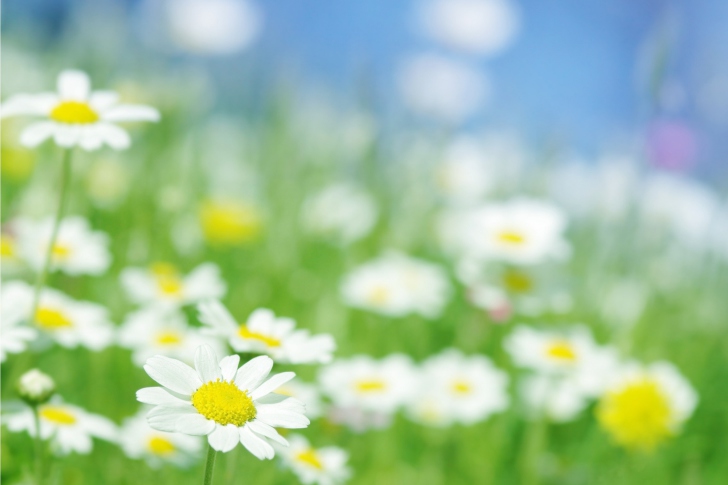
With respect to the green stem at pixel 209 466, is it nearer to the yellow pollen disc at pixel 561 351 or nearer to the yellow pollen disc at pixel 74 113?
the yellow pollen disc at pixel 74 113

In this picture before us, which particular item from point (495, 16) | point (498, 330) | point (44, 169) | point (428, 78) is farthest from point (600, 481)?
point (428, 78)

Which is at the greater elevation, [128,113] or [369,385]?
[128,113]

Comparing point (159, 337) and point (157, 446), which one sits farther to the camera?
point (159, 337)

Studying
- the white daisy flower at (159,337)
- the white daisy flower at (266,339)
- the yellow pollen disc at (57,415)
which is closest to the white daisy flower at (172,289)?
the white daisy flower at (159,337)

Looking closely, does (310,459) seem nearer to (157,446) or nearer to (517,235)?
(157,446)

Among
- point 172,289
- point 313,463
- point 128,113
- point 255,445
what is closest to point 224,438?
point 255,445

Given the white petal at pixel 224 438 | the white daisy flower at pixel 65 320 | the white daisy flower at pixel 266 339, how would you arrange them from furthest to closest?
the white daisy flower at pixel 65 320 → the white daisy flower at pixel 266 339 → the white petal at pixel 224 438
